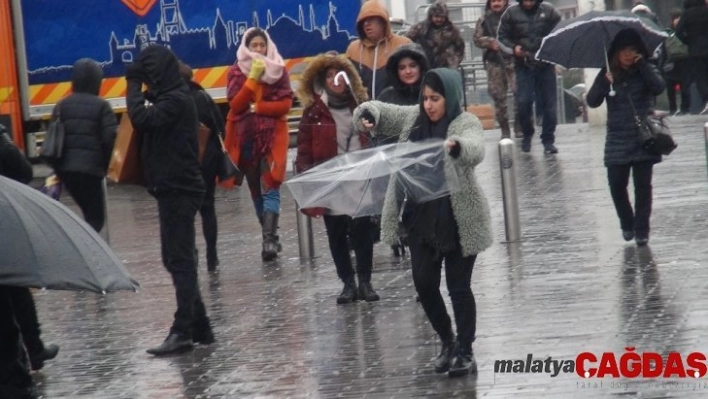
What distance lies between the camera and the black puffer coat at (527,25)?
18.3m

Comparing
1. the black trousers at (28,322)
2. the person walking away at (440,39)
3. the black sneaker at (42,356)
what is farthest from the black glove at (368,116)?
the person walking away at (440,39)

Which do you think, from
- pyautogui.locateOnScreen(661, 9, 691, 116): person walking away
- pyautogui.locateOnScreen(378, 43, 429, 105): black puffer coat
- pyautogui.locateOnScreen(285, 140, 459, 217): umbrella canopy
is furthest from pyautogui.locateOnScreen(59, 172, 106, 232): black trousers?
pyautogui.locateOnScreen(661, 9, 691, 116): person walking away

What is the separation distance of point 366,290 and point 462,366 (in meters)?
2.60

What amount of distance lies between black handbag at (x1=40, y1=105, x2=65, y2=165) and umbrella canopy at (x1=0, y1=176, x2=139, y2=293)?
5323 millimetres

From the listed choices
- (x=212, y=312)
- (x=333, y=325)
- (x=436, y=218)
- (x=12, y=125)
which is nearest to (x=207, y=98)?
(x=212, y=312)

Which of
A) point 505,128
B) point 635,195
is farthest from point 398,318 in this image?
point 505,128

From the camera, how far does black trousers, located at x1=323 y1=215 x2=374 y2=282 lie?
10562mm

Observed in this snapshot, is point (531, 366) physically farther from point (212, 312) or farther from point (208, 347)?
point (212, 312)

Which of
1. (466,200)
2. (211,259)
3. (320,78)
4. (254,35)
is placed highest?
(254,35)

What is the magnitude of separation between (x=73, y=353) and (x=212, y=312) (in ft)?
4.51

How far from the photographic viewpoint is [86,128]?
11844mm

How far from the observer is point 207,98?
12.1m

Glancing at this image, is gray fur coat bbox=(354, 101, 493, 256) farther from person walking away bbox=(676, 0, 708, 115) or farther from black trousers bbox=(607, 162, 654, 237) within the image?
person walking away bbox=(676, 0, 708, 115)

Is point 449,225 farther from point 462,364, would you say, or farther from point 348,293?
point 348,293
